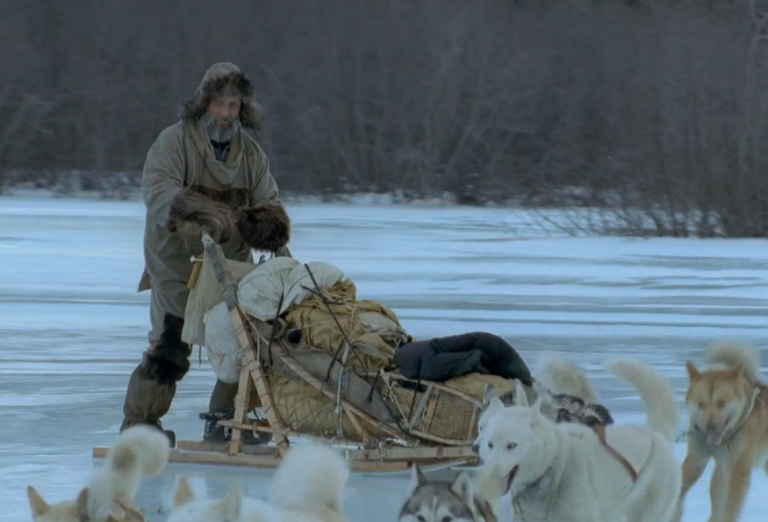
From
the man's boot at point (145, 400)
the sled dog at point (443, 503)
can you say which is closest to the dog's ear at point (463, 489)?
the sled dog at point (443, 503)

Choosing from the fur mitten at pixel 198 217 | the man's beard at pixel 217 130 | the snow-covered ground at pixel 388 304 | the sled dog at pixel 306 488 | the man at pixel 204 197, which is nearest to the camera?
the sled dog at pixel 306 488

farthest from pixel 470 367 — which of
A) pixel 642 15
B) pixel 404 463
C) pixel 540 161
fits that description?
pixel 642 15

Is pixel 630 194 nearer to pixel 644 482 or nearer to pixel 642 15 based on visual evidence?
pixel 642 15

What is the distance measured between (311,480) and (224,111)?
256 centimetres

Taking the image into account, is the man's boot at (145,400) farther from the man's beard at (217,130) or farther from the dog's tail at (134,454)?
the dog's tail at (134,454)

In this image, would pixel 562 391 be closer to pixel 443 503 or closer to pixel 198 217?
pixel 443 503

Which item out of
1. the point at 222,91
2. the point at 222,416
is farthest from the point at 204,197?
the point at 222,416

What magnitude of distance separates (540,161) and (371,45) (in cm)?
470

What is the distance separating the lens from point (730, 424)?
160 inches

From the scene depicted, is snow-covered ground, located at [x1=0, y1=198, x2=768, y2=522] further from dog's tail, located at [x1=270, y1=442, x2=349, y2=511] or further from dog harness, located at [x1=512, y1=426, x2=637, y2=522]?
dog's tail, located at [x1=270, y1=442, x2=349, y2=511]

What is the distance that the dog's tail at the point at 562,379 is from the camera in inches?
170

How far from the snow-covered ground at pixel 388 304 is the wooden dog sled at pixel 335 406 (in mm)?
131

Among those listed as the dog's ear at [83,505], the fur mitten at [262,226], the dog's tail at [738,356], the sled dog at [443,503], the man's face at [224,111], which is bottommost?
the dog's ear at [83,505]

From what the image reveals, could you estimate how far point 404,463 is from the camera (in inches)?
188
